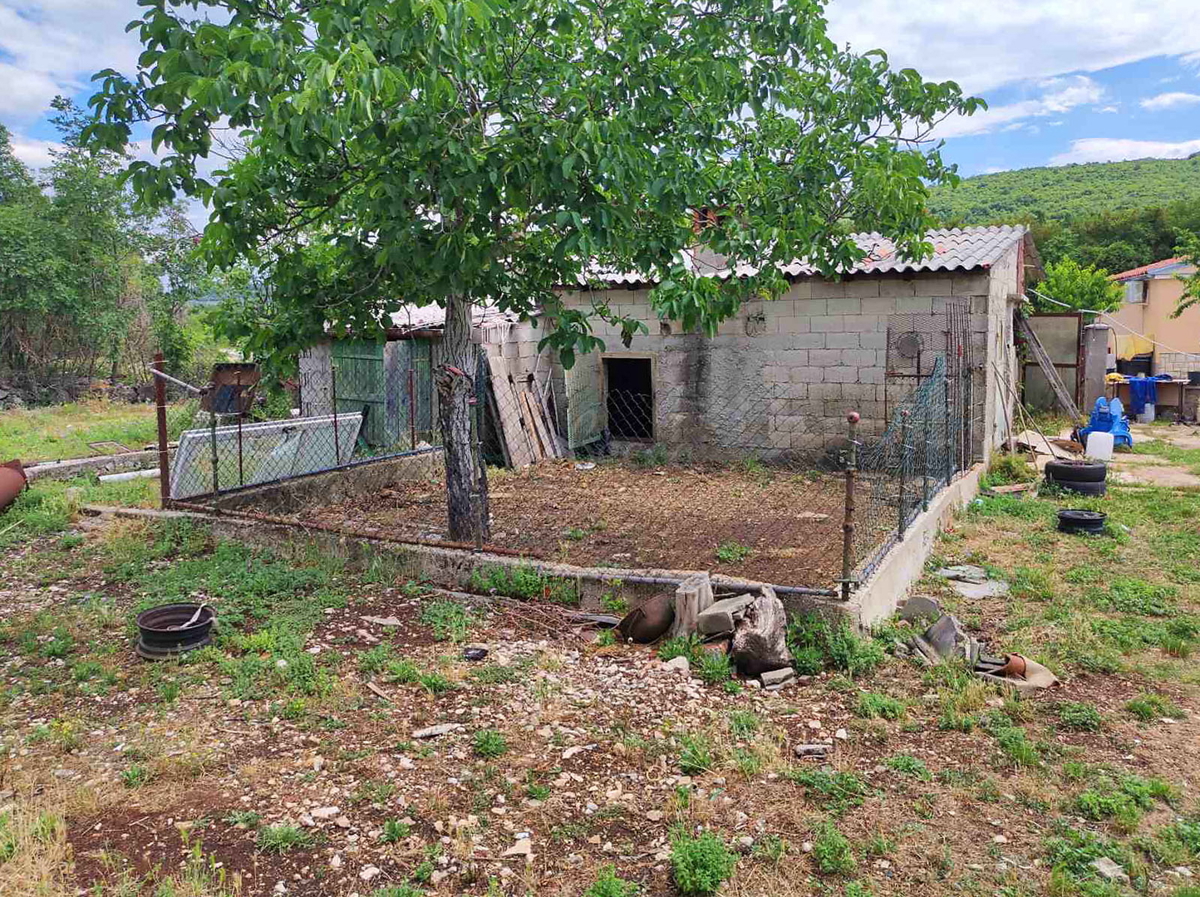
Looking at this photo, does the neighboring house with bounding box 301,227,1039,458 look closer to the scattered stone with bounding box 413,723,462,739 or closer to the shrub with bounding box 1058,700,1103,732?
the shrub with bounding box 1058,700,1103,732

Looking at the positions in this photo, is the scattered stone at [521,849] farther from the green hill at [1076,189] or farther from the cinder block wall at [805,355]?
the green hill at [1076,189]

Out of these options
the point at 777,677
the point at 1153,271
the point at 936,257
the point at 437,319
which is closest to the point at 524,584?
the point at 777,677

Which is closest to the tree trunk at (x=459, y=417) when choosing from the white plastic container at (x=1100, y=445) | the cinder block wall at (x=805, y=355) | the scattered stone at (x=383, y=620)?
the scattered stone at (x=383, y=620)

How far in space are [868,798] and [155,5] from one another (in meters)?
5.25

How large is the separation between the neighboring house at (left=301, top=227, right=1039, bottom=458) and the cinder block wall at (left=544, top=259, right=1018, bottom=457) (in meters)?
0.02

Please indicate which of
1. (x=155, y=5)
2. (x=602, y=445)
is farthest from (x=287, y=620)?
(x=602, y=445)

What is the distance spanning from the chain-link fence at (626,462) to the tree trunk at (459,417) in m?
0.09

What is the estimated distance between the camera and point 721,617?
464cm

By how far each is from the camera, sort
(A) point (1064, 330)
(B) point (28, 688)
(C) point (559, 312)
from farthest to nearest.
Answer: (A) point (1064, 330) < (C) point (559, 312) < (B) point (28, 688)

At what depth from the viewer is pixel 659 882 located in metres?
2.74

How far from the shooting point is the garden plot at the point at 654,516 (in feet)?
20.4

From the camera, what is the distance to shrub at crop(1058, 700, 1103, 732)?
12.6 ft

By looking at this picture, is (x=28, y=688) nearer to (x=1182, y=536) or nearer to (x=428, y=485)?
(x=428, y=485)

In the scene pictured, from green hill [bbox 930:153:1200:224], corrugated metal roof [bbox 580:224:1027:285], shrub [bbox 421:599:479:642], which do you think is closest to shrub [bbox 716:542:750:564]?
shrub [bbox 421:599:479:642]
